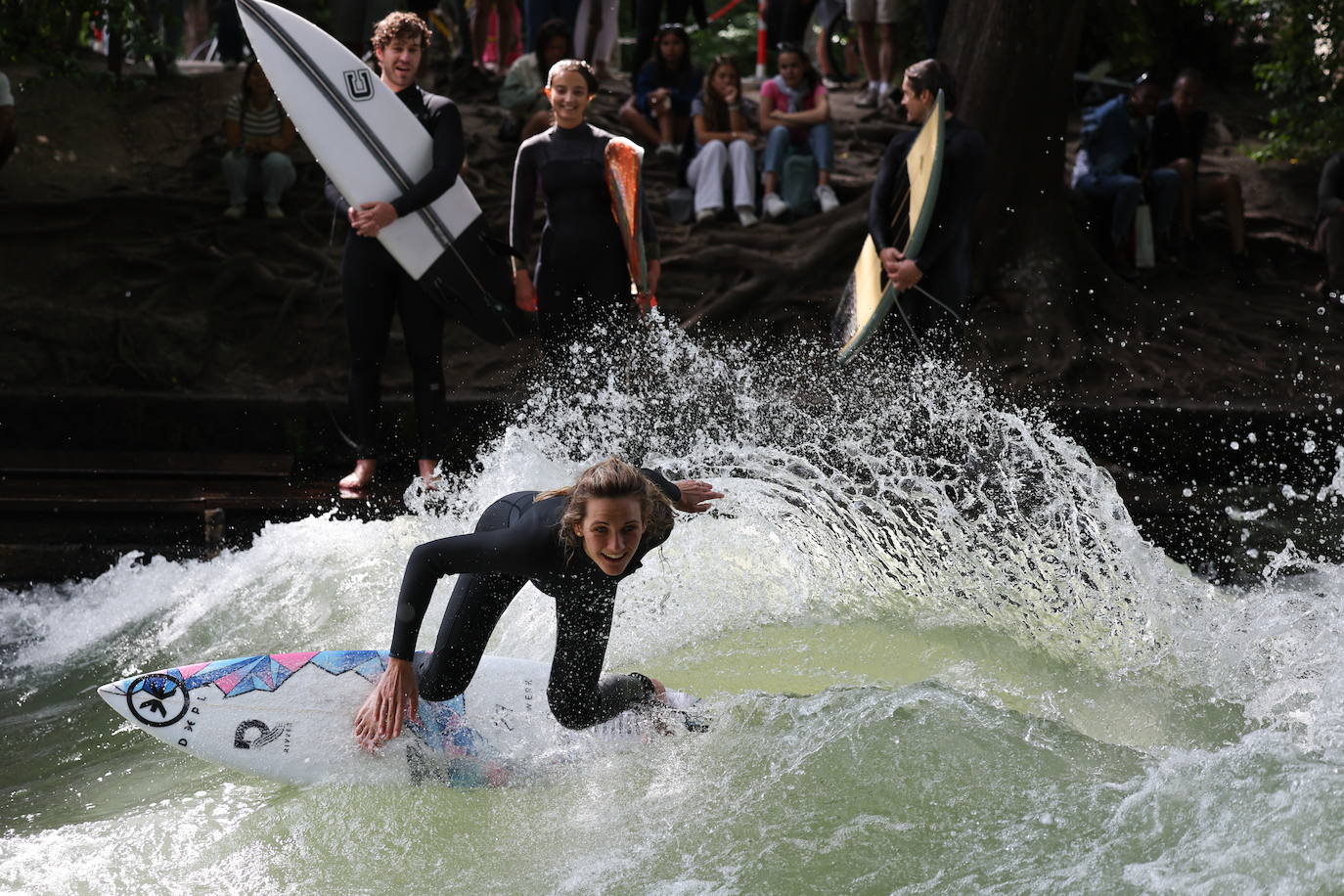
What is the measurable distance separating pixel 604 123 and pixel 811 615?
224 inches

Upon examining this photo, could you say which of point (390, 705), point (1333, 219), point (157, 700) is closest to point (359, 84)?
point (157, 700)

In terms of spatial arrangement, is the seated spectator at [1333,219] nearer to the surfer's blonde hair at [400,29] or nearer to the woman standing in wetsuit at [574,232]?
the woman standing in wetsuit at [574,232]

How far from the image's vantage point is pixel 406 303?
6.01 meters

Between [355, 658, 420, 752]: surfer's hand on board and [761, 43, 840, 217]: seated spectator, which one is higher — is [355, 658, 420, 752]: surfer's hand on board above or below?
below

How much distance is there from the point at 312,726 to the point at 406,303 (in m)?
2.53

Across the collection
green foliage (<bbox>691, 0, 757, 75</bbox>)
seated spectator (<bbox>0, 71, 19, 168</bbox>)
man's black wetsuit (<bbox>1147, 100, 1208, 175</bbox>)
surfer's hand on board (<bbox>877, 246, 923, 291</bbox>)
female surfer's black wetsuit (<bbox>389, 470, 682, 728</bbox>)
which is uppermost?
green foliage (<bbox>691, 0, 757, 75</bbox>)

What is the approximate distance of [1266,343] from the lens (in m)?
8.55

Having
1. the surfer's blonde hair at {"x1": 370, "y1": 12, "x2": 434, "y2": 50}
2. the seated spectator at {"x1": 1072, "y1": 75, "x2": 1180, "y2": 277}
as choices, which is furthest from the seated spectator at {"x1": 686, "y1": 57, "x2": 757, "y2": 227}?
the surfer's blonde hair at {"x1": 370, "y1": 12, "x2": 434, "y2": 50}

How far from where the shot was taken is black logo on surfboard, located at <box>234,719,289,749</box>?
3910 mm

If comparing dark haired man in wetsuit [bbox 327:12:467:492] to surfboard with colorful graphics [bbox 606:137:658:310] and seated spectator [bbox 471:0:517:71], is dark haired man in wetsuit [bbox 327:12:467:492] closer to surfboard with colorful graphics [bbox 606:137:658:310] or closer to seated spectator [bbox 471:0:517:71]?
surfboard with colorful graphics [bbox 606:137:658:310]

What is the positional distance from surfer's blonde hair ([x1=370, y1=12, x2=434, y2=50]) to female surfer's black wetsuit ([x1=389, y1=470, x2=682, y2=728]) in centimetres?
262

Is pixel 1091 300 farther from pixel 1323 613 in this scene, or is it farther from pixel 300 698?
pixel 300 698

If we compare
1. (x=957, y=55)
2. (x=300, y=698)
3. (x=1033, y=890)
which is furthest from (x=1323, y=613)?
(x=957, y=55)

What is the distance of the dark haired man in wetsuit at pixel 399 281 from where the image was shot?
19.1 ft
